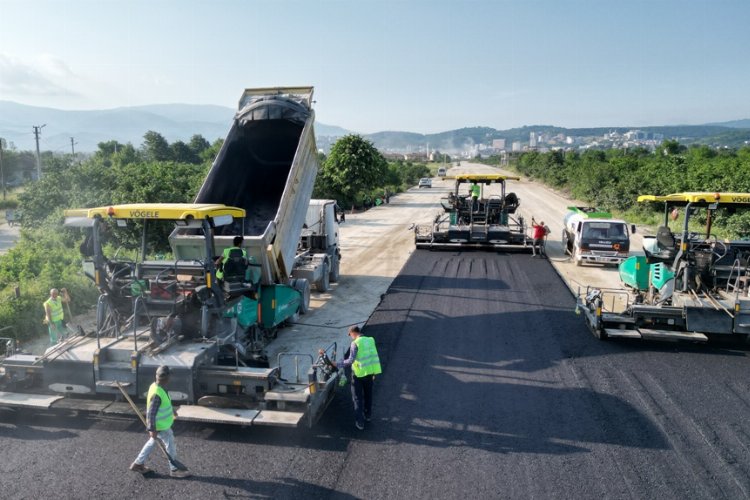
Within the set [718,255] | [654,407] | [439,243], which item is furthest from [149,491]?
[439,243]

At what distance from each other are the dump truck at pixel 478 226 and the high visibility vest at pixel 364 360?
46.6ft

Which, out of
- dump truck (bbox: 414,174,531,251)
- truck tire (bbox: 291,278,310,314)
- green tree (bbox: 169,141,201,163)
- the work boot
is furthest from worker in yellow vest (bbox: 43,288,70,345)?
green tree (bbox: 169,141,201,163)

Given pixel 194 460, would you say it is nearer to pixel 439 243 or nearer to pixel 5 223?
pixel 439 243

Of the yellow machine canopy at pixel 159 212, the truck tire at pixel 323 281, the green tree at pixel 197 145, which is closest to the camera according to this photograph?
the yellow machine canopy at pixel 159 212

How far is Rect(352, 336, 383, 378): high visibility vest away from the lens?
706cm

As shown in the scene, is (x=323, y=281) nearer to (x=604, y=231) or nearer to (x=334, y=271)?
(x=334, y=271)

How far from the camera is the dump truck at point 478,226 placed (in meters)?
20.7

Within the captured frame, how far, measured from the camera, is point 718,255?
10.7 m

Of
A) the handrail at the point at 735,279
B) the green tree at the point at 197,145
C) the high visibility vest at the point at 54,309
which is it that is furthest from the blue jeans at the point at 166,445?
the green tree at the point at 197,145

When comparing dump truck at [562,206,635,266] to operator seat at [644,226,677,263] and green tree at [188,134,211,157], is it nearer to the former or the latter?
operator seat at [644,226,677,263]

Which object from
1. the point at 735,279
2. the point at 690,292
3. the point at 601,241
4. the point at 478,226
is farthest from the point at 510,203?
the point at 690,292

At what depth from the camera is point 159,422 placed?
19.8ft

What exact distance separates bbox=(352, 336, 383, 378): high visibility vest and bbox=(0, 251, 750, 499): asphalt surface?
2.56 ft

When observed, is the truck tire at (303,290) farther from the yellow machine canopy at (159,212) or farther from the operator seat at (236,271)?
the yellow machine canopy at (159,212)
